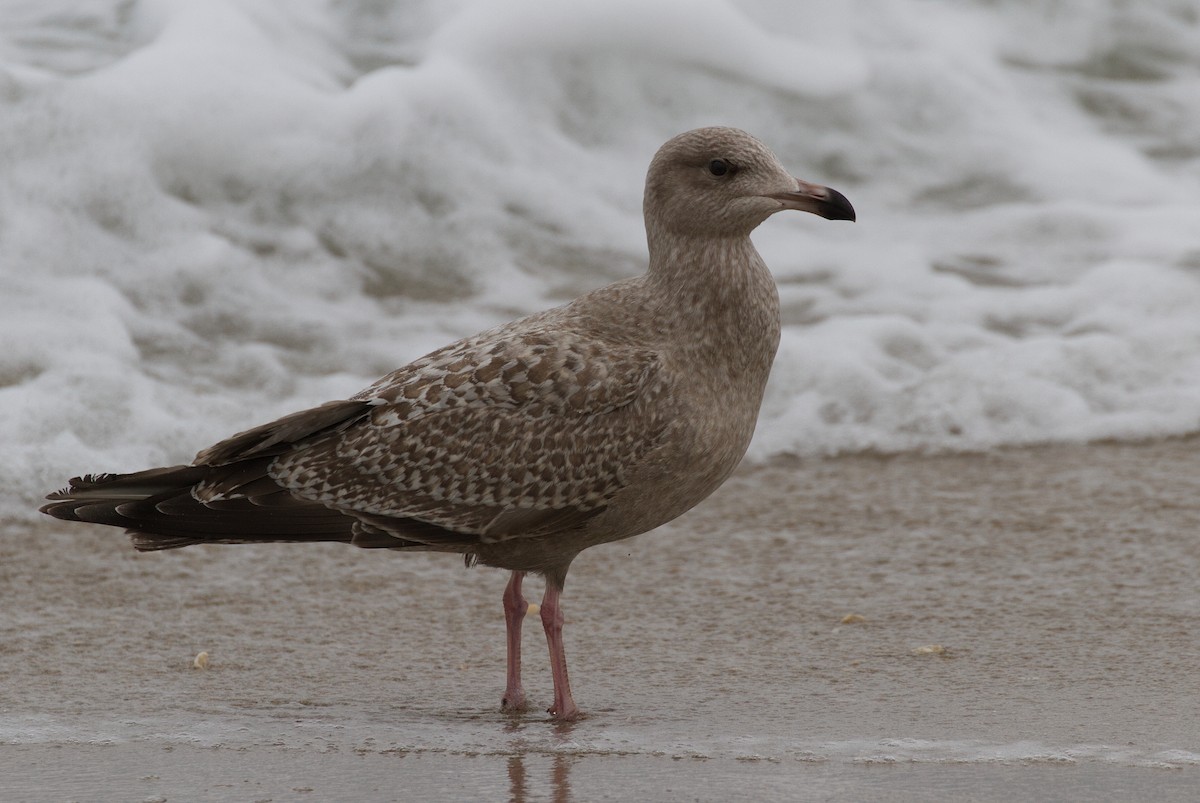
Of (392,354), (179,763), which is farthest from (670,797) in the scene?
(392,354)

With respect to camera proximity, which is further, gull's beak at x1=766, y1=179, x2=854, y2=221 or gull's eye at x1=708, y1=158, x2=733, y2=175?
gull's eye at x1=708, y1=158, x2=733, y2=175

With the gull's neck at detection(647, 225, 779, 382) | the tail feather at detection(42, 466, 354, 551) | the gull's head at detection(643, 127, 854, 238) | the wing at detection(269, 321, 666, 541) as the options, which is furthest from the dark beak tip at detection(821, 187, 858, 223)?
the tail feather at detection(42, 466, 354, 551)

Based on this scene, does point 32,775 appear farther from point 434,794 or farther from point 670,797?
point 670,797

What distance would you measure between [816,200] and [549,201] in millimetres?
6235

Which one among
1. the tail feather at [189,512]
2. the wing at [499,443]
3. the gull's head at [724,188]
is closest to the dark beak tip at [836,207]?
the gull's head at [724,188]

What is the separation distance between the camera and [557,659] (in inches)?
188

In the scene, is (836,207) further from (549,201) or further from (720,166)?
(549,201)

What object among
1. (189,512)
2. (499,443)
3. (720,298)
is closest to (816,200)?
(720,298)

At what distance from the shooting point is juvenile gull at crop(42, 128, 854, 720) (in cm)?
478

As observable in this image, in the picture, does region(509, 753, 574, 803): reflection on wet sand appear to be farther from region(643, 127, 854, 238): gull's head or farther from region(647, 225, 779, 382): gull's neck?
region(643, 127, 854, 238): gull's head

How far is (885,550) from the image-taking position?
20.7 ft

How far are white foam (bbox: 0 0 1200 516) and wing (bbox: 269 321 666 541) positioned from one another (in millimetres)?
2365

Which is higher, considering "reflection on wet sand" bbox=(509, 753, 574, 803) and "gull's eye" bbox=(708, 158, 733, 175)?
"gull's eye" bbox=(708, 158, 733, 175)

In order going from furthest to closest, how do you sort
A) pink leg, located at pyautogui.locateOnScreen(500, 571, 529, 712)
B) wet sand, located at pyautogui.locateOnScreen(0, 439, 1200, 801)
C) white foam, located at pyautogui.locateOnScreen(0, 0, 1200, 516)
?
white foam, located at pyautogui.locateOnScreen(0, 0, 1200, 516) < pink leg, located at pyautogui.locateOnScreen(500, 571, 529, 712) < wet sand, located at pyautogui.locateOnScreen(0, 439, 1200, 801)
